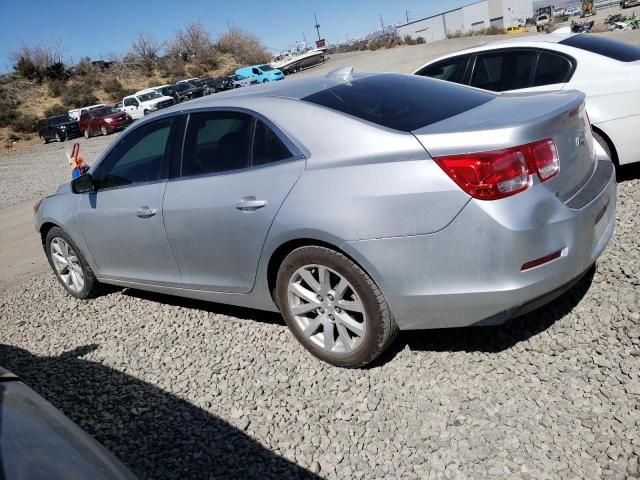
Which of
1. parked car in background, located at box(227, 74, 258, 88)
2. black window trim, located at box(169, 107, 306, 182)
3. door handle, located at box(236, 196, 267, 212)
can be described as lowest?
parked car in background, located at box(227, 74, 258, 88)

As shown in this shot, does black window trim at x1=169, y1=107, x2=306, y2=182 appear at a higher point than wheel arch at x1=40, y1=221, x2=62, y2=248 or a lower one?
higher

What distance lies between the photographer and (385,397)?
3.09 m

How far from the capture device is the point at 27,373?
13.7 feet

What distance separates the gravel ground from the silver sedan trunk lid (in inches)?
35.5

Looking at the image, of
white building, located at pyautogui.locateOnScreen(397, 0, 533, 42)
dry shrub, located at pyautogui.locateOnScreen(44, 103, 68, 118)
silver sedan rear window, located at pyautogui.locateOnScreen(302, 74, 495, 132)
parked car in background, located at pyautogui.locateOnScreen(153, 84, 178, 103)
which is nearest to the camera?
silver sedan rear window, located at pyautogui.locateOnScreen(302, 74, 495, 132)

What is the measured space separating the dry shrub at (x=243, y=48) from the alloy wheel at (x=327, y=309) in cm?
6490

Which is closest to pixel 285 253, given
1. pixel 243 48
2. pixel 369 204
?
pixel 369 204

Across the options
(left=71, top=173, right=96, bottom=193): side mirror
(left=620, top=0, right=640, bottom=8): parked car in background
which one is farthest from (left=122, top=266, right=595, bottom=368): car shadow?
(left=620, top=0, right=640, bottom=8): parked car in background

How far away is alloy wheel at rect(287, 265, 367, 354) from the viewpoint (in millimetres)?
3184

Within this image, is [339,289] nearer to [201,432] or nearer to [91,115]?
[201,432]

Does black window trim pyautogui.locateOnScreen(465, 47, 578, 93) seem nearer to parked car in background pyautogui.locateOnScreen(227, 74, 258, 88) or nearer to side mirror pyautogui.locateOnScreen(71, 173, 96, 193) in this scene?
side mirror pyautogui.locateOnScreen(71, 173, 96, 193)

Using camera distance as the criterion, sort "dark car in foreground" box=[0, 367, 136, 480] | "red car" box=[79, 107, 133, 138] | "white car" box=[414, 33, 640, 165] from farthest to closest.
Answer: "red car" box=[79, 107, 133, 138] < "white car" box=[414, 33, 640, 165] < "dark car in foreground" box=[0, 367, 136, 480]

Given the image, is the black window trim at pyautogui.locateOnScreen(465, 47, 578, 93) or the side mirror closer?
the side mirror

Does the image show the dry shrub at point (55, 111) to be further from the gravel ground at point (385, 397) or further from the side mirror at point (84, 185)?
the gravel ground at point (385, 397)
